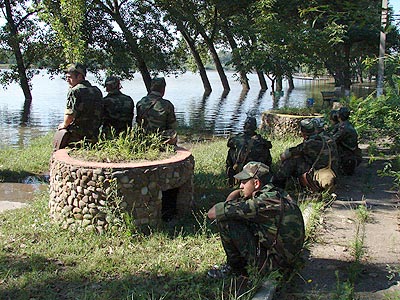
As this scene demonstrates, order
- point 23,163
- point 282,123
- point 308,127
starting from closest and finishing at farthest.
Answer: point 308,127 → point 23,163 → point 282,123

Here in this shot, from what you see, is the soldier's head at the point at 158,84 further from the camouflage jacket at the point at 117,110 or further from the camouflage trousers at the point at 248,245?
the camouflage trousers at the point at 248,245

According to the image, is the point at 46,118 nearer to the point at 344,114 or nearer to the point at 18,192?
the point at 18,192

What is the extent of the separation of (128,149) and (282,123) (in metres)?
8.76

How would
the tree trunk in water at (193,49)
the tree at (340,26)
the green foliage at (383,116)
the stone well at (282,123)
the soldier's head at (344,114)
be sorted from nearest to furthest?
the tree at (340,26) → the green foliage at (383,116) → the soldier's head at (344,114) → the stone well at (282,123) → the tree trunk in water at (193,49)

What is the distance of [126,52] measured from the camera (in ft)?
79.8

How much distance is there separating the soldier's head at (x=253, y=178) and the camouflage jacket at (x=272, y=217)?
0.18 ft

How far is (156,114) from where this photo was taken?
25.1 feet

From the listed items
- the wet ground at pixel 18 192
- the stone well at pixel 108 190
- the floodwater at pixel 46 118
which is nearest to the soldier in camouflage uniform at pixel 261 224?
the stone well at pixel 108 190

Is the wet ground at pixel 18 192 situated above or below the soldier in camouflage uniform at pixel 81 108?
below

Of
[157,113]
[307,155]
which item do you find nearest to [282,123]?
[307,155]

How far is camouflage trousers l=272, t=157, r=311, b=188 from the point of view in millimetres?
7984

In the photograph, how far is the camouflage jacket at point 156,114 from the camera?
7.66m

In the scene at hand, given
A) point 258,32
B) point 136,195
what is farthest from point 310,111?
point 136,195

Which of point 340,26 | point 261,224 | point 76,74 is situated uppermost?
point 340,26
